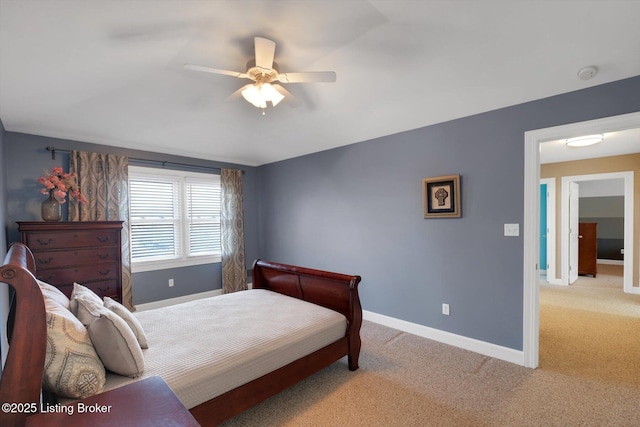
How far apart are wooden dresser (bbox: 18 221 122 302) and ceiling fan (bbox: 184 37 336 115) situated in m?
2.48

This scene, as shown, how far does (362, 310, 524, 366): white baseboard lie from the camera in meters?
2.73

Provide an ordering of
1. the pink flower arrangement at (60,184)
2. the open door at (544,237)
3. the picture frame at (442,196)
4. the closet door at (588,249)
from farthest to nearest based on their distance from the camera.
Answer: the closet door at (588,249)
the open door at (544,237)
the pink flower arrangement at (60,184)
the picture frame at (442,196)

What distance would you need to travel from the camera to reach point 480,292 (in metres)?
2.95

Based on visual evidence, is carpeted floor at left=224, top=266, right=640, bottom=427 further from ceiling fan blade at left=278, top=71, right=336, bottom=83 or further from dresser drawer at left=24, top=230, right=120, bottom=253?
dresser drawer at left=24, top=230, right=120, bottom=253

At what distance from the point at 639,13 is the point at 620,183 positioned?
823cm

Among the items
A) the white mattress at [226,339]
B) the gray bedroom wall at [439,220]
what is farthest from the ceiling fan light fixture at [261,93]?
the gray bedroom wall at [439,220]

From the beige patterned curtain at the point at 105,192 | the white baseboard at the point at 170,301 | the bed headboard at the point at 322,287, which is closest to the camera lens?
the bed headboard at the point at 322,287

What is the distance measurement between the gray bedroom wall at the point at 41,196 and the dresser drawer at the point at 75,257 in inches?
24.1

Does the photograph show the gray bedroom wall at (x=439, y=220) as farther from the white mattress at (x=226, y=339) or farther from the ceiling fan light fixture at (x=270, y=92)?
the ceiling fan light fixture at (x=270, y=92)

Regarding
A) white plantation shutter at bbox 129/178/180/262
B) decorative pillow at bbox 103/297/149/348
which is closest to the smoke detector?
decorative pillow at bbox 103/297/149/348

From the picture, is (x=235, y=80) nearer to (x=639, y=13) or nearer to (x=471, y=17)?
(x=471, y=17)

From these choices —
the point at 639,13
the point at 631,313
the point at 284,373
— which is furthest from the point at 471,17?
the point at 631,313

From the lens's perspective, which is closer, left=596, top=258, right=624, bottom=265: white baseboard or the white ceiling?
the white ceiling

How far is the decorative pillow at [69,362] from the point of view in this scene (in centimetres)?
128
